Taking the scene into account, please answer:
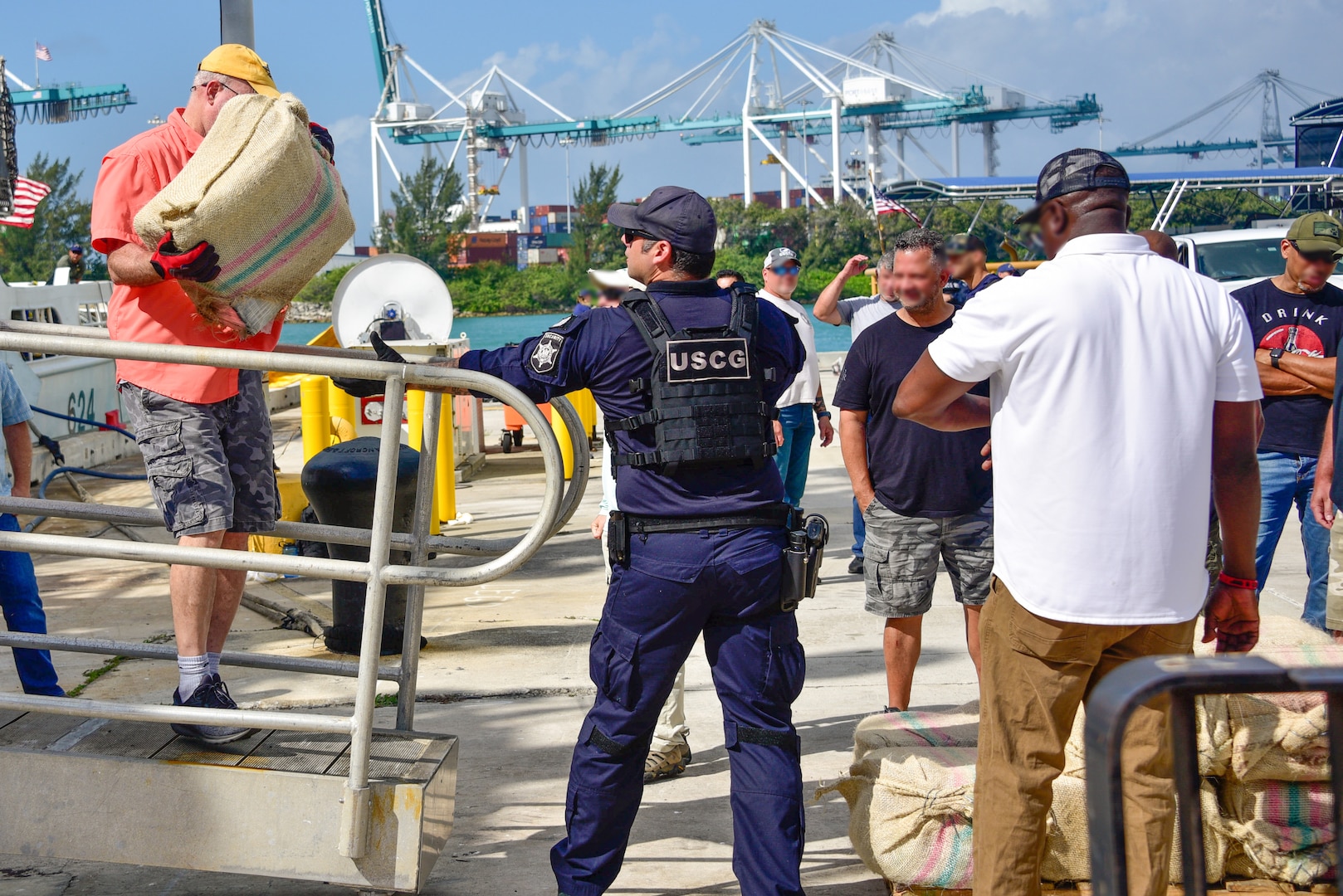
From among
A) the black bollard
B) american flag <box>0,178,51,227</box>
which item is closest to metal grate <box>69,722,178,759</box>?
the black bollard

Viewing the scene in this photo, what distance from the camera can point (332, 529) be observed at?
3215 mm

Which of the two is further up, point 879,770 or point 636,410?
point 636,410

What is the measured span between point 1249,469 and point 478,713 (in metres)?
3.01

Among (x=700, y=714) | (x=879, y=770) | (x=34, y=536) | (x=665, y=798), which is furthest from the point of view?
(x=700, y=714)

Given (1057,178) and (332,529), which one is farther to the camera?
(332,529)

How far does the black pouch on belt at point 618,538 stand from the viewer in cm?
284

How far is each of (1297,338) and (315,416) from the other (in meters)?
5.76

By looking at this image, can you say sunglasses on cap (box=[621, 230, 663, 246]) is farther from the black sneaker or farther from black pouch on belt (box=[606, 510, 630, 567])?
the black sneaker

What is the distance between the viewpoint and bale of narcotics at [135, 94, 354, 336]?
2.57m

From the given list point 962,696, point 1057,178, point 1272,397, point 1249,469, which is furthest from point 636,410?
point 1272,397

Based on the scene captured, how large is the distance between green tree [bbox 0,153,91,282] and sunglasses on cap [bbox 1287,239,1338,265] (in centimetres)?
6112

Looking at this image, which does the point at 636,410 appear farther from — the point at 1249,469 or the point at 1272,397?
the point at 1272,397

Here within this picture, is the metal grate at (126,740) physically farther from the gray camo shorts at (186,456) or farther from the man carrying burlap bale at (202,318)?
the gray camo shorts at (186,456)

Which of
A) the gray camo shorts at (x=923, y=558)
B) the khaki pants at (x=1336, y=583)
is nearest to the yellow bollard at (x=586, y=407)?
the gray camo shorts at (x=923, y=558)
